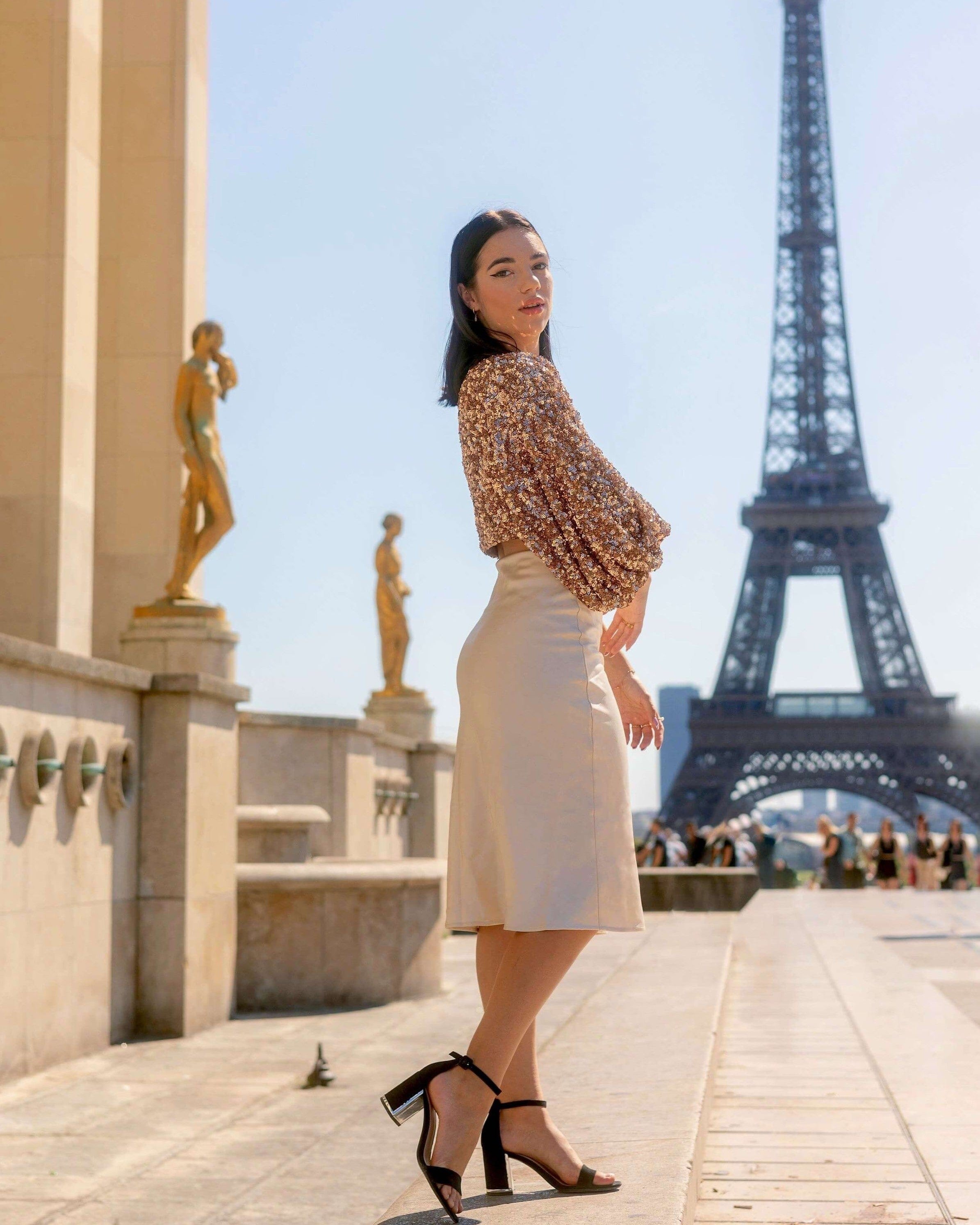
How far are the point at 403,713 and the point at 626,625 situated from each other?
18.5 meters

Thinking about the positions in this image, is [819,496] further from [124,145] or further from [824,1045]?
[824,1045]

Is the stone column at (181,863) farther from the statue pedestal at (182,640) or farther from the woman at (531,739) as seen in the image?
the woman at (531,739)

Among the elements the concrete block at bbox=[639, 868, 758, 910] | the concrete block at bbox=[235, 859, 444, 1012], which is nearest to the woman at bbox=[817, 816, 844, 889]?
the concrete block at bbox=[639, 868, 758, 910]

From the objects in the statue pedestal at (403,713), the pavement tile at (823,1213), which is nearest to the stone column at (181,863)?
the pavement tile at (823,1213)

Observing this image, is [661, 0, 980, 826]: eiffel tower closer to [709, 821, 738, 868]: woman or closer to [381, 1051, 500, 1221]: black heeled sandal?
[709, 821, 738, 868]: woman

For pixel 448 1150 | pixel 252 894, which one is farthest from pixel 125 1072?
pixel 448 1150

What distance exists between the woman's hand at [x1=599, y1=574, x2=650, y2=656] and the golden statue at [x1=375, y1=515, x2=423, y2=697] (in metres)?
17.5

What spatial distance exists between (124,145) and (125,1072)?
10268mm

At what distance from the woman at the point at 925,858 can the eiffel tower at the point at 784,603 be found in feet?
80.5

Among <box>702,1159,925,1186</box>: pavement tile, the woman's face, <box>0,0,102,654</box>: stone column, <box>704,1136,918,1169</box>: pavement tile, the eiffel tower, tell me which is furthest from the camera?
the eiffel tower

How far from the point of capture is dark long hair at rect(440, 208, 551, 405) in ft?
11.7

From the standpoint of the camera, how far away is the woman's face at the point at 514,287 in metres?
3.55

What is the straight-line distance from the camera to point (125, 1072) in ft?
26.3

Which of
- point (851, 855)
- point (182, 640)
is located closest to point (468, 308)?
point (182, 640)
